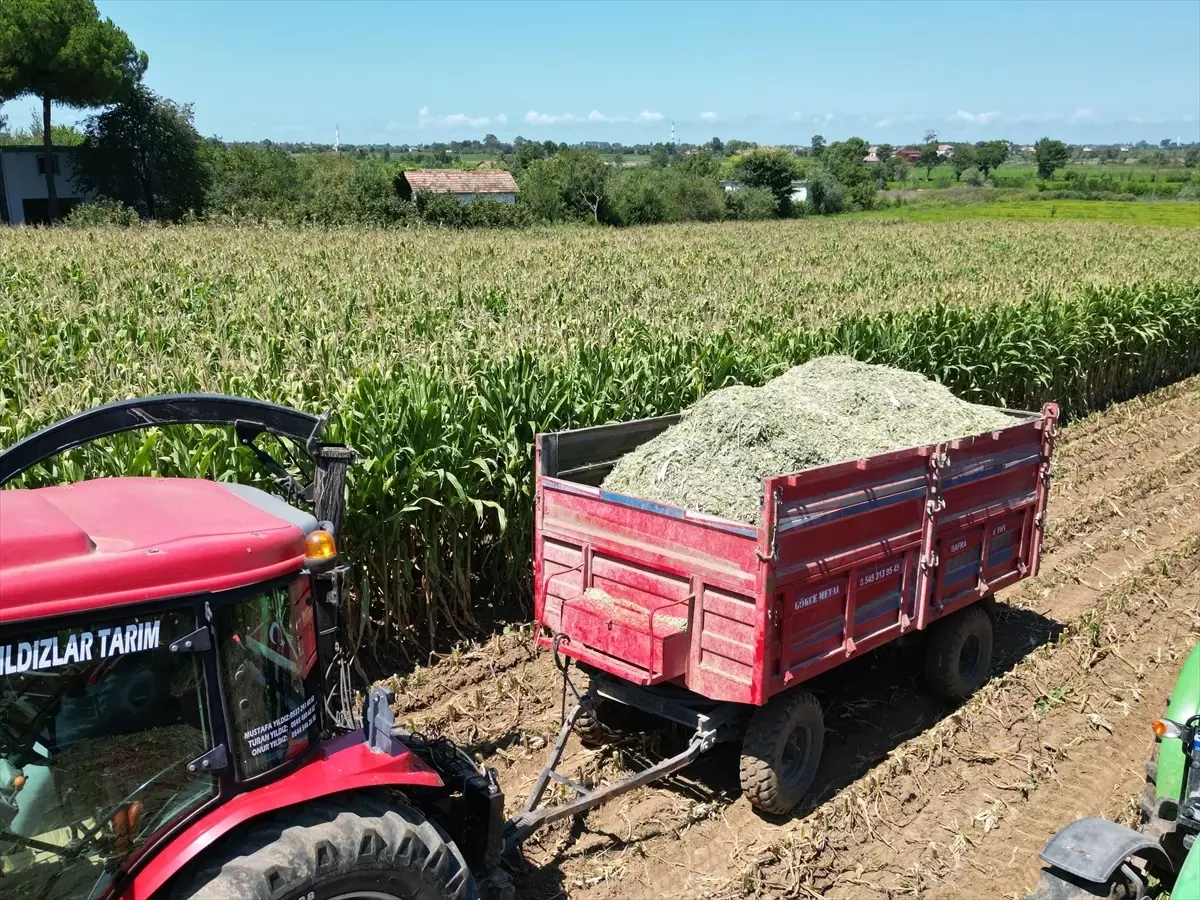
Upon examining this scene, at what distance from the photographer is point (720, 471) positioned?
5.77 m

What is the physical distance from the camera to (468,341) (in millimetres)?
10445

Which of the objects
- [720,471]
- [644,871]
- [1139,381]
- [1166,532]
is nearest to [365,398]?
[720,471]

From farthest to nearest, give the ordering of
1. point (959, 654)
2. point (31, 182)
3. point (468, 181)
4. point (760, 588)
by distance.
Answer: point (468, 181)
point (31, 182)
point (959, 654)
point (760, 588)

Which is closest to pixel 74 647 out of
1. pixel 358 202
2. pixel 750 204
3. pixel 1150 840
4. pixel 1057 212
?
pixel 1150 840

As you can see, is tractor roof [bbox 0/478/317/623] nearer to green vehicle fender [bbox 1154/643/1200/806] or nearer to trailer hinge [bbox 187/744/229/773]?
trailer hinge [bbox 187/744/229/773]

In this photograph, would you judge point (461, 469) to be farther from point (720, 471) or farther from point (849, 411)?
point (849, 411)

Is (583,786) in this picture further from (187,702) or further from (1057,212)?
(1057,212)

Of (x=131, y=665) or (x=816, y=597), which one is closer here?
(x=131, y=665)

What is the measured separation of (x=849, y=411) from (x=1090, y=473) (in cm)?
690

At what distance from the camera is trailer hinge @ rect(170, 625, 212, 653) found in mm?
2703

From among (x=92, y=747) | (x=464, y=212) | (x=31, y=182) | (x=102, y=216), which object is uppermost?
(x=31, y=182)

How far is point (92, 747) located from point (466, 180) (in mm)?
57665

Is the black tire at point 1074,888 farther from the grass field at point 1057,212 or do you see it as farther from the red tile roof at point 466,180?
the grass field at point 1057,212

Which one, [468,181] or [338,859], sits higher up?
[468,181]
